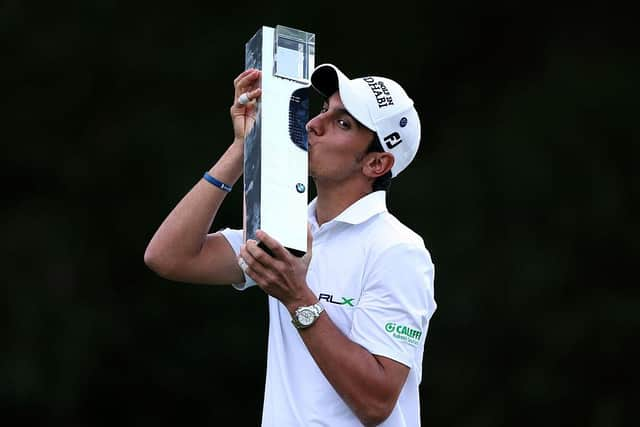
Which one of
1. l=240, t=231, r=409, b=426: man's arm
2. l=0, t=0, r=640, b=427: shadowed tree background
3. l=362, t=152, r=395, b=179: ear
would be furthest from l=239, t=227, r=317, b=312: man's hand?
l=0, t=0, r=640, b=427: shadowed tree background

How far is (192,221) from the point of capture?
8.45 feet

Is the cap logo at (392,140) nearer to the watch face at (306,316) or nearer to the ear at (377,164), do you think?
the ear at (377,164)

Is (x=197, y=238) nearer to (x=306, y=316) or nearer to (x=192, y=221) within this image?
(x=192, y=221)

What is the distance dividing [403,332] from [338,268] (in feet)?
0.76

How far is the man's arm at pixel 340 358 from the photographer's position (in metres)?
2.07

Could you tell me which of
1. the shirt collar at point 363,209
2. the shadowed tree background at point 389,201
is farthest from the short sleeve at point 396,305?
the shadowed tree background at point 389,201

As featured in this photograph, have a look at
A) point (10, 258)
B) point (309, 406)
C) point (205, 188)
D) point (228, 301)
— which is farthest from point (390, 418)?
point (10, 258)

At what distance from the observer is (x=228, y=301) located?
560 centimetres

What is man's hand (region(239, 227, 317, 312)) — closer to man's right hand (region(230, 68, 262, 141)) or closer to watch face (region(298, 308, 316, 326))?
watch face (region(298, 308, 316, 326))

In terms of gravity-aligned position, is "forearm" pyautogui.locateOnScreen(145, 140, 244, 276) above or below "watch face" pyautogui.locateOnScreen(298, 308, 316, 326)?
above

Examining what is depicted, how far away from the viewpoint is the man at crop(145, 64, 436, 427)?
216 cm

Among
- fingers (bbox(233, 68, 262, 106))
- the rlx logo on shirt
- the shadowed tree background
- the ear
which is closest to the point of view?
fingers (bbox(233, 68, 262, 106))

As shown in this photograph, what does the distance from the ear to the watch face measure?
0.53 meters

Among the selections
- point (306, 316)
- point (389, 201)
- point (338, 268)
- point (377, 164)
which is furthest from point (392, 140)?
point (389, 201)
